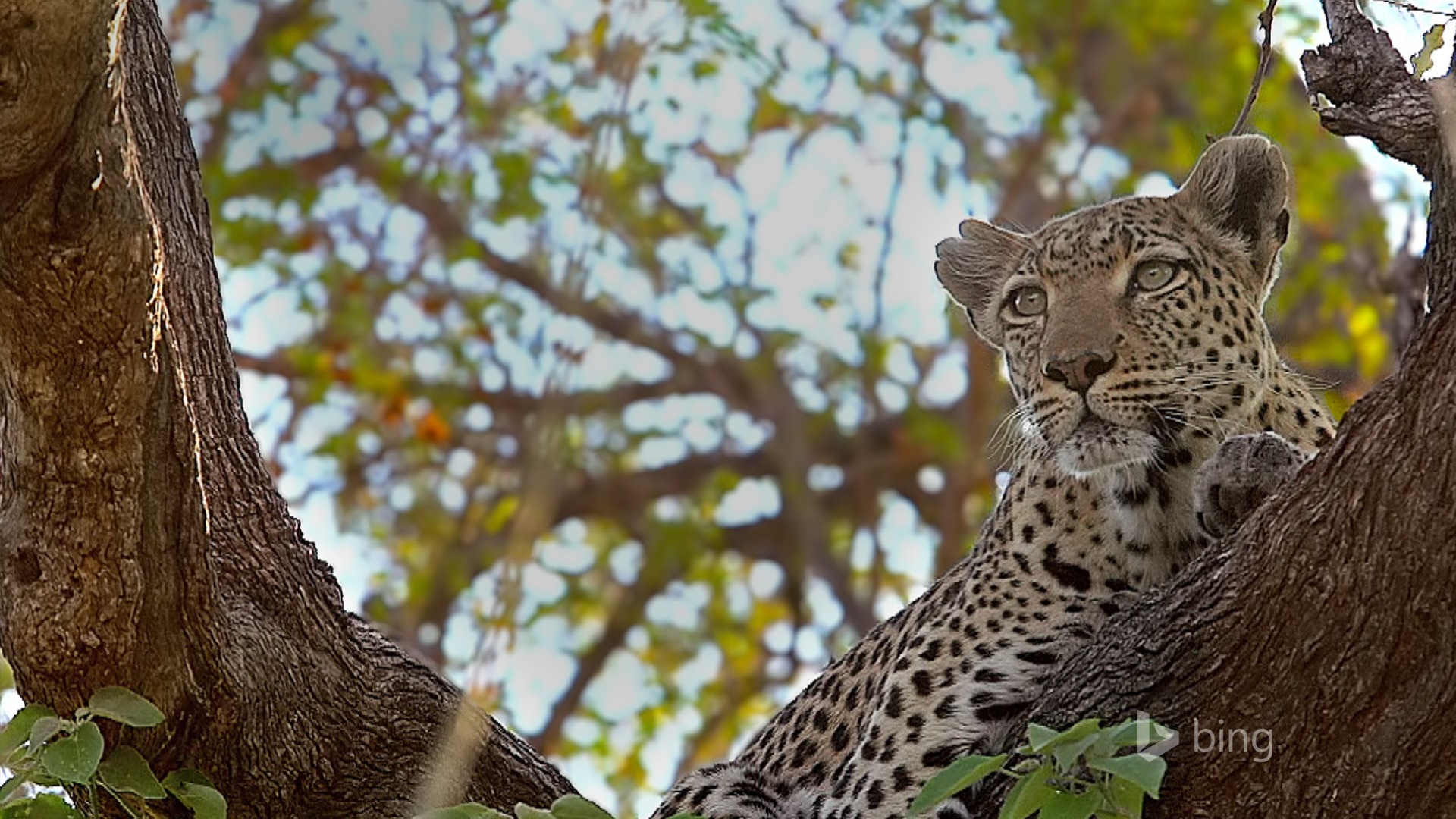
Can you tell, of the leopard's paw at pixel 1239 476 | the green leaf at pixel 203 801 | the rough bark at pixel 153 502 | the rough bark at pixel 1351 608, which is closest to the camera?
the rough bark at pixel 1351 608

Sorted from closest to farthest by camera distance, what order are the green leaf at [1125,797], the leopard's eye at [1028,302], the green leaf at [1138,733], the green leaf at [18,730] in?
the green leaf at [1138,733]
the green leaf at [1125,797]
the green leaf at [18,730]
the leopard's eye at [1028,302]

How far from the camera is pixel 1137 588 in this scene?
585cm

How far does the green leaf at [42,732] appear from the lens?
4309mm

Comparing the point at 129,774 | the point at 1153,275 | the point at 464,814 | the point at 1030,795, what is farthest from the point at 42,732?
the point at 1153,275

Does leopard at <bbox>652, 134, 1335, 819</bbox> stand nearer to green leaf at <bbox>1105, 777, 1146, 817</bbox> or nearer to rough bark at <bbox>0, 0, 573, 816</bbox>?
rough bark at <bbox>0, 0, 573, 816</bbox>

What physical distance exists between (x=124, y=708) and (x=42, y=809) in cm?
27

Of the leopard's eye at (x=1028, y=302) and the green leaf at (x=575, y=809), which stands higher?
the leopard's eye at (x=1028, y=302)

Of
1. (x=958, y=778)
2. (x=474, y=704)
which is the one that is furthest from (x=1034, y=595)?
(x=958, y=778)

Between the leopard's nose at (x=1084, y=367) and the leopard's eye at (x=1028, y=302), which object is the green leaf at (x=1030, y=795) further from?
the leopard's eye at (x=1028, y=302)

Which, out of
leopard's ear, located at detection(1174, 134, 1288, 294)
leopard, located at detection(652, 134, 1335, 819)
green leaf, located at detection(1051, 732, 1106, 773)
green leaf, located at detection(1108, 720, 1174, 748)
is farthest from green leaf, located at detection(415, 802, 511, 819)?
leopard's ear, located at detection(1174, 134, 1288, 294)

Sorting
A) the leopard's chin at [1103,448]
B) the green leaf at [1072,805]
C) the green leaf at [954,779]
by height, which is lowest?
the green leaf at [1072,805]

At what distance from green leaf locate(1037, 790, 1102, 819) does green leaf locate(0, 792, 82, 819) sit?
2091 millimetres

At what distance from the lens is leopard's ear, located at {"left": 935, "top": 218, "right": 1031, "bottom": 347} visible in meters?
6.76

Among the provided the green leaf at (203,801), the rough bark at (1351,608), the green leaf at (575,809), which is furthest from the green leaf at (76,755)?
the rough bark at (1351,608)
